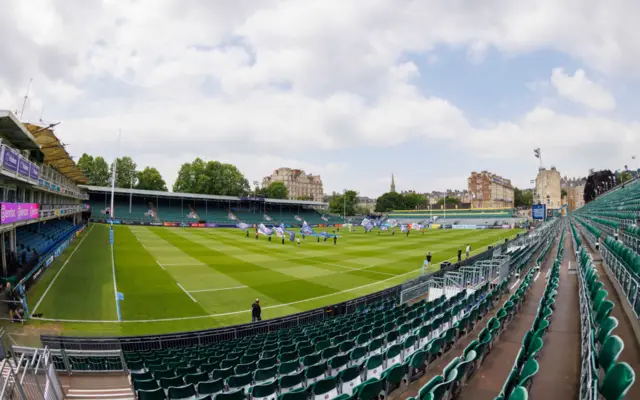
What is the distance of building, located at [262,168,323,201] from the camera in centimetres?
17838

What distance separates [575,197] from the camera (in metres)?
180

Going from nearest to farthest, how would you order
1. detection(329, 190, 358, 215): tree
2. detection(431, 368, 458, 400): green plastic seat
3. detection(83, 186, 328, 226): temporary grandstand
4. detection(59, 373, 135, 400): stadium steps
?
1. detection(431, 368, 458, 400): green plastic seat
2. detection(59, 373, 135, 400): stadium steps
3. detection(83, 186, 328, 226): temporary grandstand
4. detection(329, 190, 358, 215): tree

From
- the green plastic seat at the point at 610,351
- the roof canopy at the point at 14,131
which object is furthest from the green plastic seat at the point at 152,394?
the roof canopy at the point at 14,131

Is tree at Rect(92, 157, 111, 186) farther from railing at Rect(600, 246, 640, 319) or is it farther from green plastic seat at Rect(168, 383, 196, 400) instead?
railing at Rect(600, 246, 640, 319)

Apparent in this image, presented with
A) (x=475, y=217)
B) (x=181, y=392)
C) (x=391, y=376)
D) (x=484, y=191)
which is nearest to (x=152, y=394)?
(x=181, y=392)

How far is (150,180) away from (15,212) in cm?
9095

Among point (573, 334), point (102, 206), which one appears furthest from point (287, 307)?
point (102, 206)

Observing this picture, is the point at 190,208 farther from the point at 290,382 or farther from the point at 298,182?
the point at 298,182

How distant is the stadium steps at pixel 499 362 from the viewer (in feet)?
19.3

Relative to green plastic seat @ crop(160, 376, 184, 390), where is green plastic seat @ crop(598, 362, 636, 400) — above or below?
above

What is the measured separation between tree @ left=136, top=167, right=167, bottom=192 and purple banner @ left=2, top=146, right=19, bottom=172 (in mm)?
90127

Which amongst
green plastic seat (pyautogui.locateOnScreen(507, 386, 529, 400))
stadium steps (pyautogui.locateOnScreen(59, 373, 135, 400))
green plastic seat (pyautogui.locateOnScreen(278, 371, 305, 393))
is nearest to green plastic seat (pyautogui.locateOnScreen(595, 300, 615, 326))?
green plastic seat (pyautogui.locateOnScreen(507, 386, 529, 400))

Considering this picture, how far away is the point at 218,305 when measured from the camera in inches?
736

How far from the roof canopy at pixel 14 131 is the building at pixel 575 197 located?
209637 millimetres
